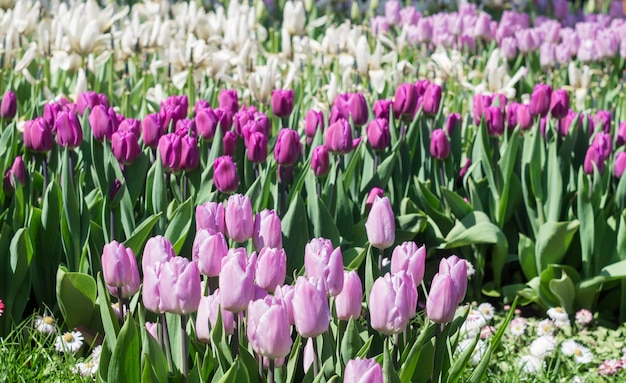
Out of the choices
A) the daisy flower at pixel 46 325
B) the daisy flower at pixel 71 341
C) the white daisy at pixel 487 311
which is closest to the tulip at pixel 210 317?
the daisy flower at pixel 71 341

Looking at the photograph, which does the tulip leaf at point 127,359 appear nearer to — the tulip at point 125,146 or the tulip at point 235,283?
the tulip at point 235,283

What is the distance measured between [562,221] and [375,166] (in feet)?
2.36

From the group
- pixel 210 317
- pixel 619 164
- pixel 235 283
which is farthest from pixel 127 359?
pixel 619 164

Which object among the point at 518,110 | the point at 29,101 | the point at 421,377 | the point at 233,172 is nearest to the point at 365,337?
the point at 421,377

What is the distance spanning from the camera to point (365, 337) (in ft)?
6.65

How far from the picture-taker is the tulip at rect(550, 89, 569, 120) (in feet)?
11.5

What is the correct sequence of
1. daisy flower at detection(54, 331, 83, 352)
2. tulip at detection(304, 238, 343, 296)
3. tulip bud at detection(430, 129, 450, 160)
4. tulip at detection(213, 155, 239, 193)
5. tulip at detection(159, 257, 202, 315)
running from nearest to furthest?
1. tulip at detection(159, 257, 202, 315)
2. tulip at detection(304, 238, 343, 296)
3. daisy flower at detection(54, 331, 83, 352)
4. tulip at detection(213, 155, 239, 193)
5. tulip bud at detection(430, 129, 450, 160)

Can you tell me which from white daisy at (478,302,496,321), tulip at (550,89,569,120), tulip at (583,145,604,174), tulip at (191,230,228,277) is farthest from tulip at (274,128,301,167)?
tulip at (550,89,569,120)

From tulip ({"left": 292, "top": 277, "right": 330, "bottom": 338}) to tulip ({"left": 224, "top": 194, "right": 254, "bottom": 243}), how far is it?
0.43 meters

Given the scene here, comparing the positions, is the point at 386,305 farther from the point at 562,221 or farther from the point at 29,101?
the point at 29,101

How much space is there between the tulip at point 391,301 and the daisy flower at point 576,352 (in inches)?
53.6

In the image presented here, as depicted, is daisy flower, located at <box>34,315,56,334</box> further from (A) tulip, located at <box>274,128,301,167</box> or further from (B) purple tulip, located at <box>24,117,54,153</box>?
(A) tulip, located at <box>274,128,301,167</box>

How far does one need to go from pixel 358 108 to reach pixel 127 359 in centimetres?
172

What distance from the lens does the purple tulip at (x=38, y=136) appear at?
2822 mm
